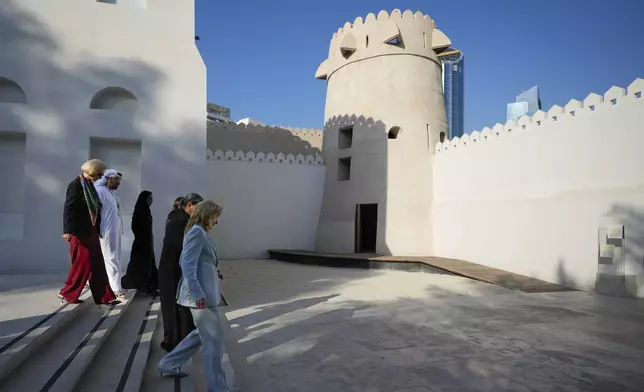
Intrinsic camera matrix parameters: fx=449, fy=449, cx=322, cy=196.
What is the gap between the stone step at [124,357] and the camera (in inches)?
116

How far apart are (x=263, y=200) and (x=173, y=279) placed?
1062 cm

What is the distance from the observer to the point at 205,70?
8.34 m

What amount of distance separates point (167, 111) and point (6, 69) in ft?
8.57

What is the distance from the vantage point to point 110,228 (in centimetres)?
488

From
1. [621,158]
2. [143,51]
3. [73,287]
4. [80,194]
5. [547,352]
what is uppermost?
[143,51]

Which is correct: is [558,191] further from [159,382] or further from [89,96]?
[89,96]

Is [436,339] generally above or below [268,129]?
below

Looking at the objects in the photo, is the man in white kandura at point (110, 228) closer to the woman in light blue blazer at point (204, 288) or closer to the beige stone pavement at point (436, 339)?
the beige stone pavement at point (436, 339)

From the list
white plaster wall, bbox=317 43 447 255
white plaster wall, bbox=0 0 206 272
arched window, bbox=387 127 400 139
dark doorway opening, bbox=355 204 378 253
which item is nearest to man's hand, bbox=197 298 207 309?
white plaster wall, bbox=0 0 206 272

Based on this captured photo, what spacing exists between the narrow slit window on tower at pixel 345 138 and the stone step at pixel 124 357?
1037cm

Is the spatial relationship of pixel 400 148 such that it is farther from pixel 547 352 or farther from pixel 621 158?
pixel 547 352

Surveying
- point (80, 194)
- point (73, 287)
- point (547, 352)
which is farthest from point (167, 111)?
point (547, 352)

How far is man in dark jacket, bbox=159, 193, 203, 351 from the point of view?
360 centimetres

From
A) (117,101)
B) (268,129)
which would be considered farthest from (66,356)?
(268,129)
